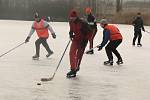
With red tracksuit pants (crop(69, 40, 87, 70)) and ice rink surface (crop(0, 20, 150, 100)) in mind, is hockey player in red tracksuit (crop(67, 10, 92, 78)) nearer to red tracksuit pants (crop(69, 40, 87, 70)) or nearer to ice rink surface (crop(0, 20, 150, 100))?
red tracksuit pants (crop(69, 40, 87, 70))

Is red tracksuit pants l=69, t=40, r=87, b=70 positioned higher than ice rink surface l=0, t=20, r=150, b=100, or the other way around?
red tracksuit pants l=69, t=40, r=87, b=70

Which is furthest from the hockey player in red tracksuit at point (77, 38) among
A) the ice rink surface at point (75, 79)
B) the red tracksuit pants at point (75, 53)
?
the ice rink surface at point (75, 79)

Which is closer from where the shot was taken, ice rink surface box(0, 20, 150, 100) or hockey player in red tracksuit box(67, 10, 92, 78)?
ice rink surface box(0, 20, 150, 100)

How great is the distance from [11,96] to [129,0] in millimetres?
43487

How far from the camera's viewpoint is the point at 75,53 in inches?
410

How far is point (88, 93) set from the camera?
28.1 ft

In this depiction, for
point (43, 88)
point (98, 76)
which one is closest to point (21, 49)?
point (98, 76)

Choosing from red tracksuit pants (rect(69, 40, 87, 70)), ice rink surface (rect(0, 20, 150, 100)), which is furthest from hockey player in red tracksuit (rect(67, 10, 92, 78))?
ice rink surface (rect(0, 20, 150, 100))

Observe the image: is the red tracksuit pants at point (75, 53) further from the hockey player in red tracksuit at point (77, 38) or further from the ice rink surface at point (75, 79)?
the ice rink surface at point (75, 79)

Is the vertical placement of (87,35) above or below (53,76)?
above

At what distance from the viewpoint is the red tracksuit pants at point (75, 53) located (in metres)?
10.3

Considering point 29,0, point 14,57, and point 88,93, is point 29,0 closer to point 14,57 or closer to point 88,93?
point 14,57

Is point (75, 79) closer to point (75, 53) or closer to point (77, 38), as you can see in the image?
point (75, 53)

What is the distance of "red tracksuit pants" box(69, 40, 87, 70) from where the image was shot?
10304 millimetres
